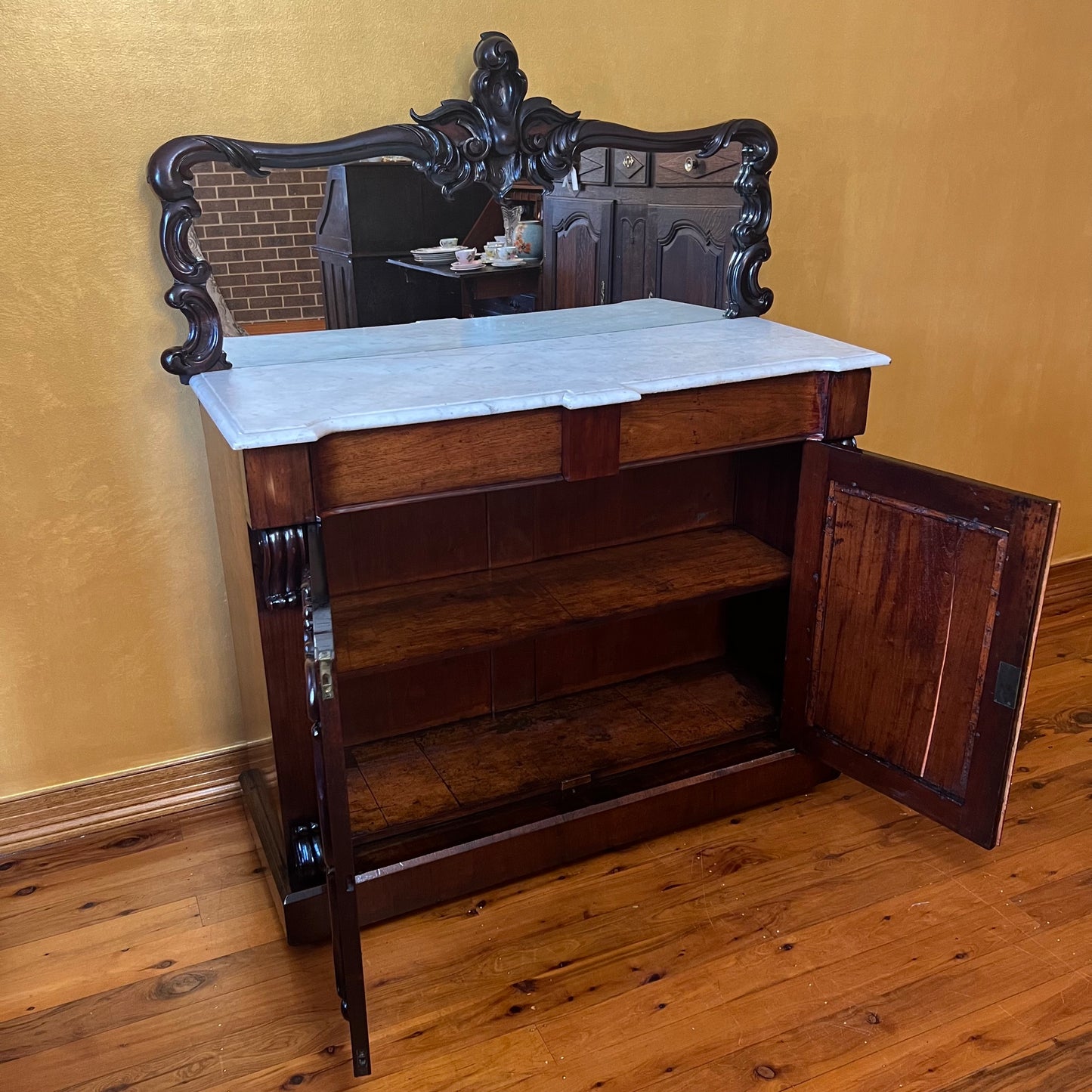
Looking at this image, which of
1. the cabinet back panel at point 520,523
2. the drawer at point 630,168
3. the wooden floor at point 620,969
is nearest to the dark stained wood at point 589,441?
the cabinet back panel at point 520,523

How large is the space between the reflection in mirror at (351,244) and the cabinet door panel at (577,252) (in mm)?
39

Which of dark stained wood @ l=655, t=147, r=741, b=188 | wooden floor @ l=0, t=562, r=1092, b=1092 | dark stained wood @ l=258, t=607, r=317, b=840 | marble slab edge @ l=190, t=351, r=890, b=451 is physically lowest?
wooden floor @ l=0, t=562, r=1092, b=1092

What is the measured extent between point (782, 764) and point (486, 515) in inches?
34.5

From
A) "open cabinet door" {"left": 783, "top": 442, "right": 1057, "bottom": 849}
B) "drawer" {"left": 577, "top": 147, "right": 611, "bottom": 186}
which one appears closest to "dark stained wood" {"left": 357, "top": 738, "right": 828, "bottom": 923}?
"open cabinet door" {"left": 783, "top": 442, "right": 1057, "bottom": 849}

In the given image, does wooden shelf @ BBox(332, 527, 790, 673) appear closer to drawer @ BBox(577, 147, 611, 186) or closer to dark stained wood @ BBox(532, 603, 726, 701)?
dark stained wood @ BBox(532, 603, 726, 701)

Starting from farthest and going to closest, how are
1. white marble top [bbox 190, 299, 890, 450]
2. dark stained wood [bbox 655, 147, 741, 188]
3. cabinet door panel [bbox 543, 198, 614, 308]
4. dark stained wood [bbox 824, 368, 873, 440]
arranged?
dark stained wood [bbox 655, 147, 741, 188] → cabinet door panel [bbox 543, 198, 614, 308] → dark stained wood [bbox 824, 368, 873, 440] → white marble top [bbox 190, 299, 890, 450]

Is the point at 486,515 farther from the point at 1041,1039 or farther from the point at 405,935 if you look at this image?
the point at 1041,1039

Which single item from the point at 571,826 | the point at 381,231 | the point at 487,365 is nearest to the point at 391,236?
the point at 381,231

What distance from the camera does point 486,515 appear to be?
2193 millimetres

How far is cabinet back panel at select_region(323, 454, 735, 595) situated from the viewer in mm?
2090

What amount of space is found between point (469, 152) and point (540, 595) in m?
0.91

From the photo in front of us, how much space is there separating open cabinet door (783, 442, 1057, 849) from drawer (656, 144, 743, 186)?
2.30ft

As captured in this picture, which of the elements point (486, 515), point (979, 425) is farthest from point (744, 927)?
point (979, 425)

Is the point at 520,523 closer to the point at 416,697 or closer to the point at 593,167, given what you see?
the point at 416,697
